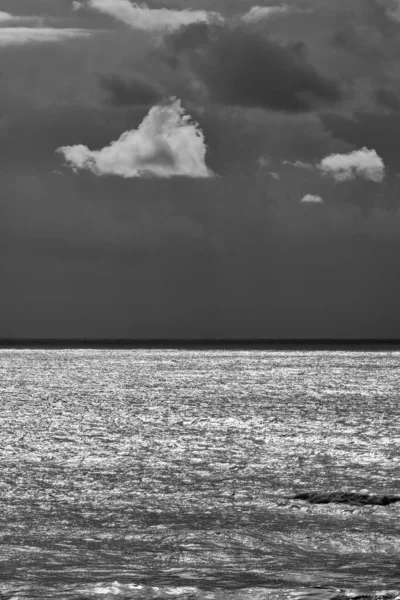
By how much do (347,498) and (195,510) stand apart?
16.1 feet

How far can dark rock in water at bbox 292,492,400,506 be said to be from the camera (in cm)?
2508

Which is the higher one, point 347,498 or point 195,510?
point 347,498

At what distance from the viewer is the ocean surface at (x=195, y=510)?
16.4m

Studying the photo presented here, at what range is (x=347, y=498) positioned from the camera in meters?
25.6

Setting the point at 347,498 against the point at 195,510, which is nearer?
the point at 195,510

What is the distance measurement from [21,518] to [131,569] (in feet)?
22.0

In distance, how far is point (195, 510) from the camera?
24438 millimetres

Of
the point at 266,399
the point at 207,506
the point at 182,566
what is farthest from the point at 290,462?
the point at 266,399

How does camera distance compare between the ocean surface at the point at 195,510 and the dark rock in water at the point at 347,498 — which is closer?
the ocean surface at the point at 195,510

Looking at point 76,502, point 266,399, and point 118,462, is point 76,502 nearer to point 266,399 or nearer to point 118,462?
point 118,462

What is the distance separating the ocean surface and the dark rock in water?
0.46 m

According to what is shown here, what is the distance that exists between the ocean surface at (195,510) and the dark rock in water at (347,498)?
46 cm

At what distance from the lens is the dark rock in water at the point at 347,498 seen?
25078 mm

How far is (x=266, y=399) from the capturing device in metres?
86.2
